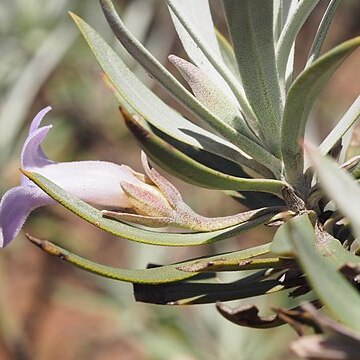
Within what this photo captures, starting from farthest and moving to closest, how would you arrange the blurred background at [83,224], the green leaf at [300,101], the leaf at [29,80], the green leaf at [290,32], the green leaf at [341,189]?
1. the leaf at [29,80]
2. the blurred background at [83,224]
3. the green leaf at [290,32]
4. the green leaf at [300,101]
5. the green leaf at [341,189]

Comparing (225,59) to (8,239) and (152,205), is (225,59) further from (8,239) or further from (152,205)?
(8,239)

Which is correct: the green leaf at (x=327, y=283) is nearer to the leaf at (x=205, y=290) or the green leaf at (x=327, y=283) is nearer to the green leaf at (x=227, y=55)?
the leaf at (x=205, y=290)

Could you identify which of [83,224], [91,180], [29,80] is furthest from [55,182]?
[83,224]

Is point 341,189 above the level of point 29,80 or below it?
above

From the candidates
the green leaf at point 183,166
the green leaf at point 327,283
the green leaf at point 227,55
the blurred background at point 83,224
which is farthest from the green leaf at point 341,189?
the blurred background at point 83,224

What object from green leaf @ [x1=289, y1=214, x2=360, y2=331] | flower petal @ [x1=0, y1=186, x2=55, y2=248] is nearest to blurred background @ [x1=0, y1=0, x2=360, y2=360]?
flower petal @ [x1=0, y1=186, x2=55, y2=248]

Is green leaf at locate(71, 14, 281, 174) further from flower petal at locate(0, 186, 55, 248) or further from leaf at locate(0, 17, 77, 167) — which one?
leaf at locate(0, 17, 77, 167)

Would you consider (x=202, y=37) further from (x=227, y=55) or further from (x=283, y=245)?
(x=283, y=245)
